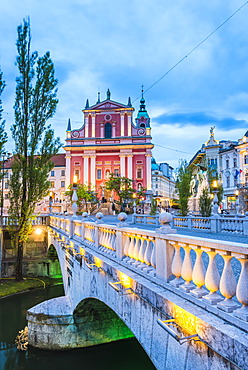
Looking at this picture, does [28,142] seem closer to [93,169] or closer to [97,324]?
[97,324]

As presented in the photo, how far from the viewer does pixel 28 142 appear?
1981 cm

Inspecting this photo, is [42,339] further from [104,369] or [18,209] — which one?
[18,209]

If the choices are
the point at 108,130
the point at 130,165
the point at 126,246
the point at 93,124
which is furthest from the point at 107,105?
the point at 126,246

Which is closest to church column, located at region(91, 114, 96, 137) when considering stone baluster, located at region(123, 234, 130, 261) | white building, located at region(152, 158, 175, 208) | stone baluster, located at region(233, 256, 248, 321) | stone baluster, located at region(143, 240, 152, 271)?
white building, located at region(152, 158, 175, 208)

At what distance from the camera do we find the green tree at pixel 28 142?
19219mm

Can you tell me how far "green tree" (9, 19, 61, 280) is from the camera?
19.2 meters

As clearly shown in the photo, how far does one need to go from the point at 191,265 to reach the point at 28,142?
60.3ft

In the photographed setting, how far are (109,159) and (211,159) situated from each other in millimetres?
20424

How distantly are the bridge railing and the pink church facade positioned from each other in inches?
1914

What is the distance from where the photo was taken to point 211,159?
5741 centimetres

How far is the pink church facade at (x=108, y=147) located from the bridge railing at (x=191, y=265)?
4862cm

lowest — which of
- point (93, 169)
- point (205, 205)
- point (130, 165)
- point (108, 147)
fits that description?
point (205, 205)

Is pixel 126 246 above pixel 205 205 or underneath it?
underneath

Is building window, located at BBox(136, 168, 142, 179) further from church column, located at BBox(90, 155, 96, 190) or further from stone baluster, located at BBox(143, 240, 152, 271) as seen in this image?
stone baluster, located at BBox(143, 240, 152, 271)
